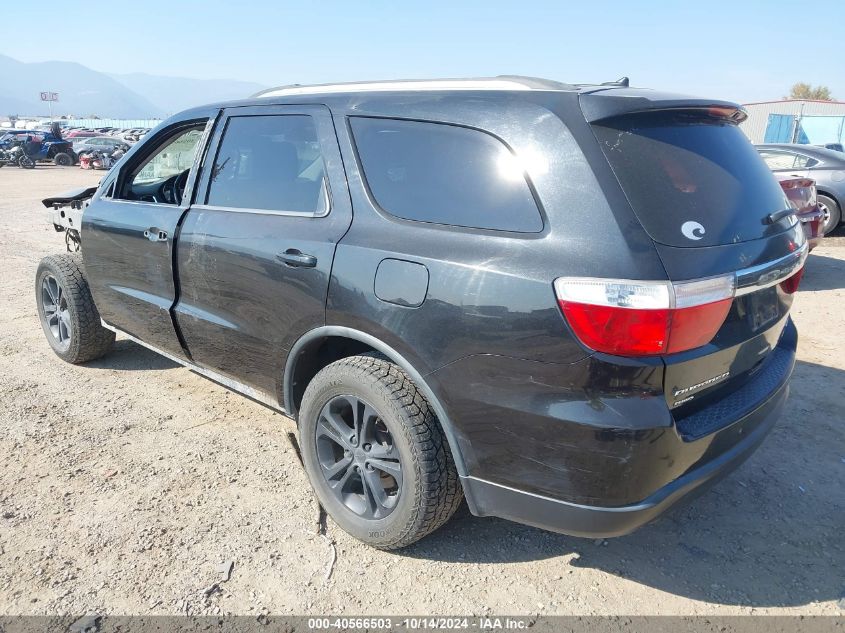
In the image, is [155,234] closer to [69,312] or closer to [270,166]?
[270,166]

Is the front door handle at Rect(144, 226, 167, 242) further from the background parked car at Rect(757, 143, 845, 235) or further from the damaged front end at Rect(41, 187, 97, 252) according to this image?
the background parked car at Rect(757, 143, 845, 235)

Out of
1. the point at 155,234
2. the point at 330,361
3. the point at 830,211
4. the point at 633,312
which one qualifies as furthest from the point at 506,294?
the point at 830,211

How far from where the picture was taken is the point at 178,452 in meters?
3.40

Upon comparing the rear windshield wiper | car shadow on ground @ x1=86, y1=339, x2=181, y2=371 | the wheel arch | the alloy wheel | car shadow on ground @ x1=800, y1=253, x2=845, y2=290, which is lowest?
car shadow on ground @ x1=86, y1=339, x2=181, y2=371

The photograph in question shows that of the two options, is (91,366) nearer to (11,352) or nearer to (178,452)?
(11,352)

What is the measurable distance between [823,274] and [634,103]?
661 centimetres

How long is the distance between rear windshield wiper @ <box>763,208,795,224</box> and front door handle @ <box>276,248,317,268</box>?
1767mm

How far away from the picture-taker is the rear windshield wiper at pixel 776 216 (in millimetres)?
A: 2379

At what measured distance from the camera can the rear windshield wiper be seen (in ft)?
7.80

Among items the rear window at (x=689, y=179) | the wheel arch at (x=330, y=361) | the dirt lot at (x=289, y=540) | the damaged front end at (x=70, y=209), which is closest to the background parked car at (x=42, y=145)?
the damaged front end at (x=70, y=209)

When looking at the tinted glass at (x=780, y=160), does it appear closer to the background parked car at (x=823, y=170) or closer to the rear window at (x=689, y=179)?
the background parked car at (x=823, y=170)

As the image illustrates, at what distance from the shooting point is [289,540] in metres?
2.70

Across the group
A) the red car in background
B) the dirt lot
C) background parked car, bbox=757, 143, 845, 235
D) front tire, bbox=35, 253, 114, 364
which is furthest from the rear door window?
front tire, bbox=35, 253, 114, 364

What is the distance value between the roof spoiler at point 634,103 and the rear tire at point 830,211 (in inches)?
338
